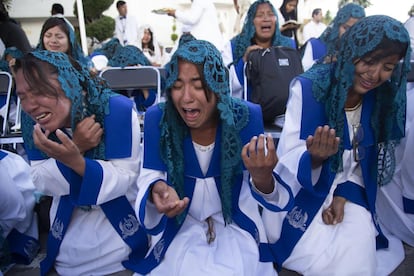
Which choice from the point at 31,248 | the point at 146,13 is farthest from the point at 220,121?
the point at 146,13

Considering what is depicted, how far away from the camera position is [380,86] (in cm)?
200

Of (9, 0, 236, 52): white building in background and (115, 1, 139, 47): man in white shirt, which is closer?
(115, 1, 139, 47): man in white shirt

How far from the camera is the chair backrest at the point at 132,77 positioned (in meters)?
4.01

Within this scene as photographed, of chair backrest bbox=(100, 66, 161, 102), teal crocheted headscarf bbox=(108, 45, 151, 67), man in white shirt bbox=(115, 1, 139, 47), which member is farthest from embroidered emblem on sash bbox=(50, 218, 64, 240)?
man in white shirt bbox=(115, 1, 139, 47)

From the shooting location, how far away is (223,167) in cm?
179

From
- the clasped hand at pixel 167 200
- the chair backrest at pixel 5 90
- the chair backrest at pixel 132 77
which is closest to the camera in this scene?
the clasped hand at pixel 167 200

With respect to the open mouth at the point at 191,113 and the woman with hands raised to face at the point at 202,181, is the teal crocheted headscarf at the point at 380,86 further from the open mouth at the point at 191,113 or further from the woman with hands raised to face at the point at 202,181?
the open mouth at the point at 191,113

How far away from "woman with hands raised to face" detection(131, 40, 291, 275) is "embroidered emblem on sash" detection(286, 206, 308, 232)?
169 millimetres

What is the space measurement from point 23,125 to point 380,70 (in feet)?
6.53

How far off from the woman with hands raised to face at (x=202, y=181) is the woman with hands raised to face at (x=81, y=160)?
0.17m

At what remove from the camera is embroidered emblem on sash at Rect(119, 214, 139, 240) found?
2057 mm

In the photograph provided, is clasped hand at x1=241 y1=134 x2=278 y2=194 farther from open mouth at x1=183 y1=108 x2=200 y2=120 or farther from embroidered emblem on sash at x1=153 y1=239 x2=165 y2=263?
embroidered emblem on sash at x1=153 y1=239 x2=165 y2=263

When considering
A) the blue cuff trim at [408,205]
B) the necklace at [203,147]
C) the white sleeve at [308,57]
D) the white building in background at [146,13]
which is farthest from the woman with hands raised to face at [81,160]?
the white building in background at [146,13]

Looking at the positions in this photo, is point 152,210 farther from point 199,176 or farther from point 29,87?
point 29,87
